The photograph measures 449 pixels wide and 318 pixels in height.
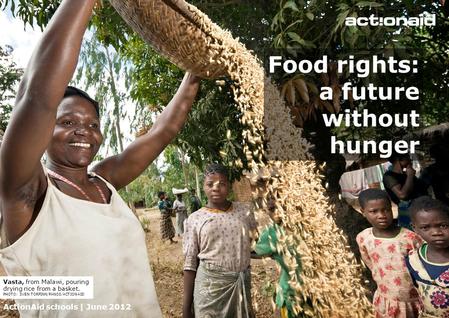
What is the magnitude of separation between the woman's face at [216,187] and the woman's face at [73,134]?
1758 millimetres

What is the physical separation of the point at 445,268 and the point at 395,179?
77.4 inches

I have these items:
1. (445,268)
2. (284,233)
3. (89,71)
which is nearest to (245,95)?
(284,233)

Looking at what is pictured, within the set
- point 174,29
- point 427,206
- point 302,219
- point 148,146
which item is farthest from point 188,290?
point 174,29

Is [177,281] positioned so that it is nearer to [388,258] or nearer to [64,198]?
[388,258]

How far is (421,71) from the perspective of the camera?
3590 millimetres

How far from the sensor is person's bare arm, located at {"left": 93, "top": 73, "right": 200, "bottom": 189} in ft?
4.98

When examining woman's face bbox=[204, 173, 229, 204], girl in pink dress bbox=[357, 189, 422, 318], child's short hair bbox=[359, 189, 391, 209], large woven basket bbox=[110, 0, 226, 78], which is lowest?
girl in pink dress bbox=[357, 189, 422, 318]

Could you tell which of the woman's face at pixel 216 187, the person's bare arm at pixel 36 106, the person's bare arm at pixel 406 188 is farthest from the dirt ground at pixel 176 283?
the person's bare arm at pixel 36 106

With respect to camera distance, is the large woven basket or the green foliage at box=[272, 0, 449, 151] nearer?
the large woven basket

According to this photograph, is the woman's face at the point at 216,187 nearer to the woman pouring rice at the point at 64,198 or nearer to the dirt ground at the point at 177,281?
the dirt ground at the point at 177,281

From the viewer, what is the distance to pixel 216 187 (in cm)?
291

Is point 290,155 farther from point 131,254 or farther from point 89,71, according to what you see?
point 89,71

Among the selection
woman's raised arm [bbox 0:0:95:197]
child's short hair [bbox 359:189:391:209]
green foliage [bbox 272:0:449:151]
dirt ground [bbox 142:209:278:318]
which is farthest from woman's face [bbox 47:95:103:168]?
child's short hair [bbox 359:189:391:209]

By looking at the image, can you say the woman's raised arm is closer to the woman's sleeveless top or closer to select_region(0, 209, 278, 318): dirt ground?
the woman's sleeveless top
